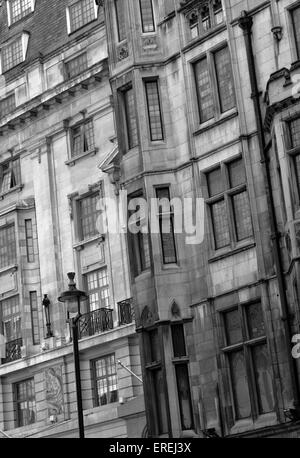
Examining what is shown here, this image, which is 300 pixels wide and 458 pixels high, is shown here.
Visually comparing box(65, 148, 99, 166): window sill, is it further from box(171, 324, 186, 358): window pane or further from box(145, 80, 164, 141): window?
box(171, 324, 186, 358): window pane

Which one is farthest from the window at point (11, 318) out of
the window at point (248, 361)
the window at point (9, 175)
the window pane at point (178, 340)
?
the window at point (248, 361)

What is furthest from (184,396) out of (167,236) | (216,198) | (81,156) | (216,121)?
(81,156)

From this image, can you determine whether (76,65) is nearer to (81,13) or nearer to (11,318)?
(81,13)

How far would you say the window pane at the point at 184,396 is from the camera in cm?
3191

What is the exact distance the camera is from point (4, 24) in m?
50.8

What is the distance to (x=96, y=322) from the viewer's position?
136 ft

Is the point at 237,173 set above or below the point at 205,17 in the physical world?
below

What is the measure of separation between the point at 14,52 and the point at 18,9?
2.31 meters

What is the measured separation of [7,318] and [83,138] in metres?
7.83

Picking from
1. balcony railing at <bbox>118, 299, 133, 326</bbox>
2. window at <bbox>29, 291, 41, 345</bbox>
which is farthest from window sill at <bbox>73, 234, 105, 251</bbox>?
window at <bbox>29, 291, 41, 345</bbox>

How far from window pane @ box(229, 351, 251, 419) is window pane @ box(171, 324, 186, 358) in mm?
1759

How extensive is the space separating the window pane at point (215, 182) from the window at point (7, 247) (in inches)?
575
